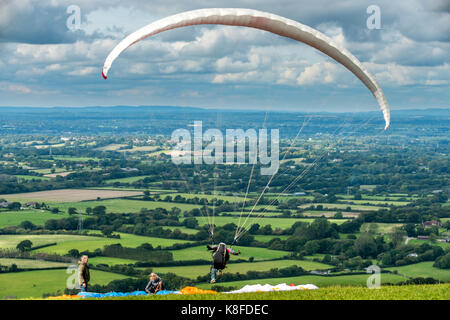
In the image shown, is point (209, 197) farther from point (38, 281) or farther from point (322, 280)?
point (38, 281)

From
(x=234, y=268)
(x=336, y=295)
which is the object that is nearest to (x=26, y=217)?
(x=234, y=268)

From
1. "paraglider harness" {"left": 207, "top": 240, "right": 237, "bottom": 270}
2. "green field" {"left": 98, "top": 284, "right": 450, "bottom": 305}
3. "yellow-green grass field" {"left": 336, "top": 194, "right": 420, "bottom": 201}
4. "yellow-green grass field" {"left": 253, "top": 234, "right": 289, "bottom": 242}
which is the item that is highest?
"paraglider harness" {"left": 207, "top": 240, "right": 237, "bottom": 270}

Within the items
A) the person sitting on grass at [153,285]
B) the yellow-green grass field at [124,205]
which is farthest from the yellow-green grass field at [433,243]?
the person sitting on grass at [153,285]

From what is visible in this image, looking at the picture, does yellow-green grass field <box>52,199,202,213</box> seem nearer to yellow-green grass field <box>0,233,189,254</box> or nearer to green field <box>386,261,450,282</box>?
yellow-green grass field <box>0,233,189,254</box>

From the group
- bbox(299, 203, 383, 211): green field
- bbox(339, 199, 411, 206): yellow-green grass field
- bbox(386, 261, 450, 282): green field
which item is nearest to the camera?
bbox(386, 261, 450, 282): green field

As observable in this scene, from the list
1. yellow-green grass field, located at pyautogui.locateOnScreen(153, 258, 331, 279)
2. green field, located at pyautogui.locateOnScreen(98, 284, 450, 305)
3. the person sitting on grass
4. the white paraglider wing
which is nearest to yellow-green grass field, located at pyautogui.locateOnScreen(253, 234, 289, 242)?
yellow-green grass field, located at pyautogui.locateOnScreen(153, 258, 331, 279)
